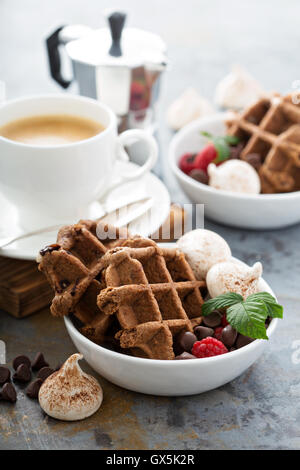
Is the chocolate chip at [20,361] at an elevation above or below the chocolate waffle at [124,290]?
below

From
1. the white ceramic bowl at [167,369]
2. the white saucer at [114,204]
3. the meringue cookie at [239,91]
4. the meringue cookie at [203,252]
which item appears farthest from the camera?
the meringue cookie at [239,91]

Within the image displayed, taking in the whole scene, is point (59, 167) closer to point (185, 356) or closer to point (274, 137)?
point (185, 356)

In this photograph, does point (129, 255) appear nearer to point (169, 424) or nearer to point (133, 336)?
point (133, 336)

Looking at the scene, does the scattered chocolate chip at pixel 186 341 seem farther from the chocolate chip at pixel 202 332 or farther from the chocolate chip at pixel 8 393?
the chocolate chip at pixel 8 393

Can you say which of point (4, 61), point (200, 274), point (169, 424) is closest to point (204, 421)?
point (169, 424)

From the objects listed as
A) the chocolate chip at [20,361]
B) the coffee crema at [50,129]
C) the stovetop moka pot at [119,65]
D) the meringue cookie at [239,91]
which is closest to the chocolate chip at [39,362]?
the chocolate chip at [20,361]

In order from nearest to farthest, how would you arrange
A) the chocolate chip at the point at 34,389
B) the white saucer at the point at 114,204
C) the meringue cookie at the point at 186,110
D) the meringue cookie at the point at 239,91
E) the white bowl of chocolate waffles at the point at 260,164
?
the chocolate chip at the point at 34,389, the white saucer at the point at 114,204, the white bowl of chocolate waffles at the point at 260,164, the meringue cookie at the point at 186,110, the meringue cookie at the point at 239,91

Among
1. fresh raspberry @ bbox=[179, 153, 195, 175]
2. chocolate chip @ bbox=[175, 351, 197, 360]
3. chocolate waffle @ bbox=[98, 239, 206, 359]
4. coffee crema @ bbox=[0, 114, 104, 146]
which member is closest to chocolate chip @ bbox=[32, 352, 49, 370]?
chocolate waffle @ bbox=[98, 239, 206, 359]
